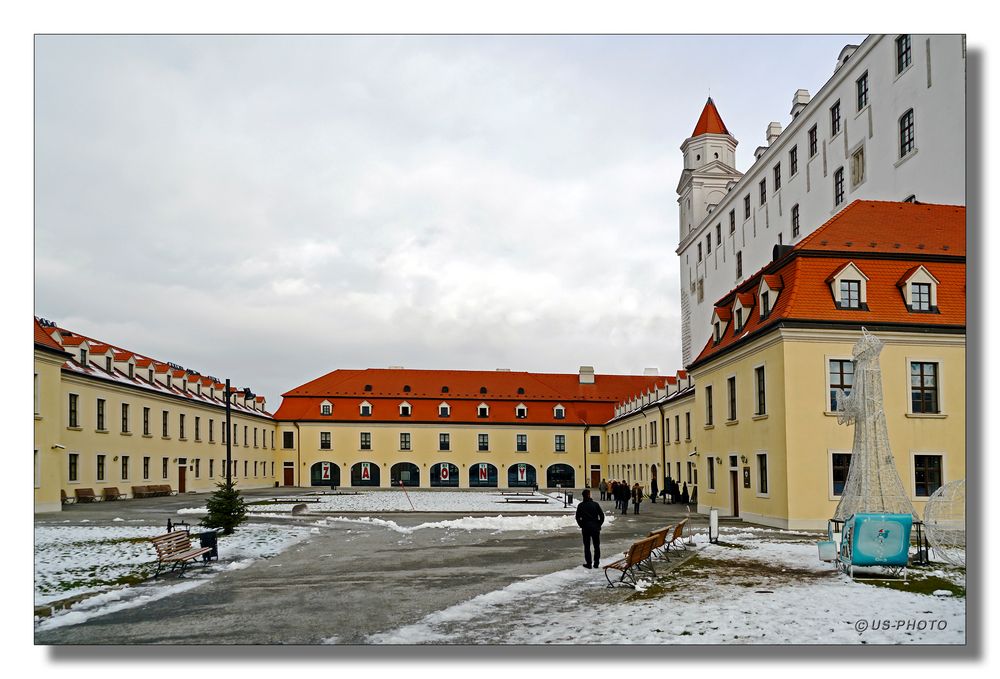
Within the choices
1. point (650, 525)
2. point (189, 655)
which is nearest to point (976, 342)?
point (189, 655)

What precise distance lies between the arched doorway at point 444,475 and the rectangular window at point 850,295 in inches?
2040

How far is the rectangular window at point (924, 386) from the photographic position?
70.3ft

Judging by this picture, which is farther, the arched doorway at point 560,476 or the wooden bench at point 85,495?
the arched doorway at point 560,476

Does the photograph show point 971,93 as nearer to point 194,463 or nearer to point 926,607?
point 926,607

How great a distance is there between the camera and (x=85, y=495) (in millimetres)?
27547

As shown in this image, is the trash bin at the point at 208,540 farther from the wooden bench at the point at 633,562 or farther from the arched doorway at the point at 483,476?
the arched doorway at the point at 483,476

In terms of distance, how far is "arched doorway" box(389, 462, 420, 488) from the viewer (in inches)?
2769

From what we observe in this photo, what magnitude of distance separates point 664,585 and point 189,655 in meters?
7.36

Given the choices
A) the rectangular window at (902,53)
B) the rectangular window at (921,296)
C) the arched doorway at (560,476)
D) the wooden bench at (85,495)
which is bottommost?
the arched doorway at (560,476)

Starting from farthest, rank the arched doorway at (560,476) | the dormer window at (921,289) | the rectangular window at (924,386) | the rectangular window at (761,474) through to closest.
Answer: the arched doorway at (560,476) → the rectangular window at (761,474) → the rectangular window at (924,386) → the dormer window at (921,289)

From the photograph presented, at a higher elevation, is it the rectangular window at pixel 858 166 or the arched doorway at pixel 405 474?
the rectangular window at pixel 858 166

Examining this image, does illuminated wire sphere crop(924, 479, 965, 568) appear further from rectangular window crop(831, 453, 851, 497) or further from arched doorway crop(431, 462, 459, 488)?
arched doorway crop(431, 462, 459, 488)

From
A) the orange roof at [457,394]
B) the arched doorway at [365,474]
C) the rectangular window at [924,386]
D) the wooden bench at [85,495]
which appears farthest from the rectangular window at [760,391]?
the arched doorway at [365,474]

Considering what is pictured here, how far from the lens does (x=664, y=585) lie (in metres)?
13.8
